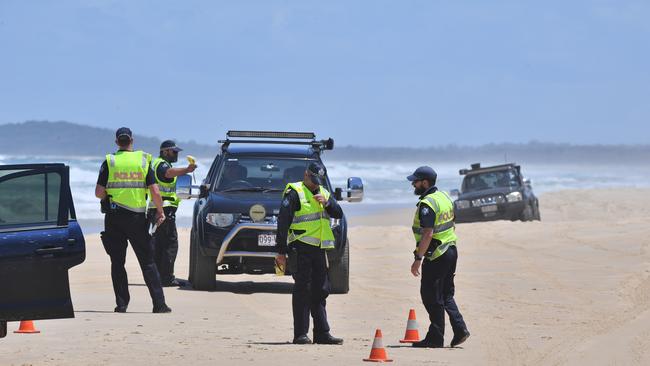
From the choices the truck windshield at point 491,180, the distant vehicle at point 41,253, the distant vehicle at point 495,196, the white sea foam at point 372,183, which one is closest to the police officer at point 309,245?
the distant vehicle at point 41,253

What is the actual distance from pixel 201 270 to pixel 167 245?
2.99ft

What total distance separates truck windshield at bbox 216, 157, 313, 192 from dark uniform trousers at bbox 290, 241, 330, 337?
471cm

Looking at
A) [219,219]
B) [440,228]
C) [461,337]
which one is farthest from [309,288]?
[219,219]

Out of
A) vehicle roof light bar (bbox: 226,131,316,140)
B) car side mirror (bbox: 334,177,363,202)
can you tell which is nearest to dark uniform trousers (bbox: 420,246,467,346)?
car side mirror (bbox: 334,177,363,202)

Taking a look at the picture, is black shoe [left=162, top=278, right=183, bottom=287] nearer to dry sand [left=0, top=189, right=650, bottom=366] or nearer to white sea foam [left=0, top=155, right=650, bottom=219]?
dry sand [left=0, top=189, right=650, bottom=366]

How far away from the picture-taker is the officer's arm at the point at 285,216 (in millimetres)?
12531

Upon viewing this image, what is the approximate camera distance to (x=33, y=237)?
9.91 meters

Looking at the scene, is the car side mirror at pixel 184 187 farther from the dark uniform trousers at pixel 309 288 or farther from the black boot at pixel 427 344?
the black boot at pixel 427 344

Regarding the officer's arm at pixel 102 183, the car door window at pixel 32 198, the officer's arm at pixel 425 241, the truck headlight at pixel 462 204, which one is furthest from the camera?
the truck headlight at pixel 462 204

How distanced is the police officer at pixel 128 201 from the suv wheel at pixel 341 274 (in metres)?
2.95

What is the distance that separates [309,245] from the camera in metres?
12.7

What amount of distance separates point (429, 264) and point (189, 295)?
4.67 meters

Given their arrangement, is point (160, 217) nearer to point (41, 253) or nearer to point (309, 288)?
point (309, 288)

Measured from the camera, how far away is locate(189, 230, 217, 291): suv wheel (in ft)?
55.2
